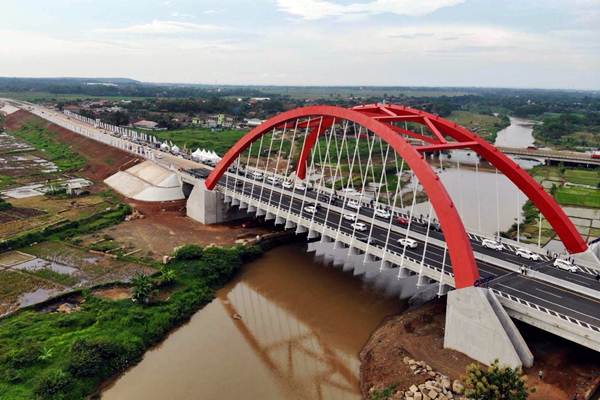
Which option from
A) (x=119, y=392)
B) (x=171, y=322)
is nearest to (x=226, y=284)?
(x=171, y=322)

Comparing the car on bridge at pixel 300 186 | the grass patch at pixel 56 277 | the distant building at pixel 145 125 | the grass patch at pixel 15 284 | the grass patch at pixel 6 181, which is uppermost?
the distant building at pixel 145 125

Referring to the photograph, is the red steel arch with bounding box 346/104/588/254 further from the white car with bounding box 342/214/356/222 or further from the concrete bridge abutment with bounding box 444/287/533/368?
the concrete bridge abutment with bounding box 444/287/533/368

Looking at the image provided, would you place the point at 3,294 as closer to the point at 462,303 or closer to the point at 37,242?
the point at 37,242

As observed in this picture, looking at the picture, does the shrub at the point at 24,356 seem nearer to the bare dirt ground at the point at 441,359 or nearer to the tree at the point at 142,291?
the tree at the point at 142,291

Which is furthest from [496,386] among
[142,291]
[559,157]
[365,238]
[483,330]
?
[559,157]

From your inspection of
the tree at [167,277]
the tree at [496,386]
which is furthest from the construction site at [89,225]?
the tree at [496,386]

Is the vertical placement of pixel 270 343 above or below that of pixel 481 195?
below

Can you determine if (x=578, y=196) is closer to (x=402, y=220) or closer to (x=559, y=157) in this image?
(x=559, y=157)
